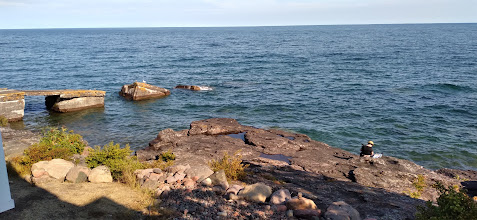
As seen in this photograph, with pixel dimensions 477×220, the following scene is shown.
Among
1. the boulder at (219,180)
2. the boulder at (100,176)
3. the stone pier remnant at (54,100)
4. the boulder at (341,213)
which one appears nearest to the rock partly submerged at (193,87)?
the stone pier remnant at (54,100)

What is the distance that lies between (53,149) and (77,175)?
3000 millimetres

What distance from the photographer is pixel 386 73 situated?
53.8 metres

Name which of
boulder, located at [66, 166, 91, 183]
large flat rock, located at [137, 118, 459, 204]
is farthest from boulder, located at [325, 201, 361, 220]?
boulder, located at [66, 166, 91, 183]

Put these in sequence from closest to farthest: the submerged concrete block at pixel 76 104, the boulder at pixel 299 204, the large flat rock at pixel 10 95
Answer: the boulder at pixel 299 204 < the large flat rock at pixel 10 95 < the submerged concrete block at pixel 76 104

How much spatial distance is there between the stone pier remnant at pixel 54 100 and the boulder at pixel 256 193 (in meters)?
26.8

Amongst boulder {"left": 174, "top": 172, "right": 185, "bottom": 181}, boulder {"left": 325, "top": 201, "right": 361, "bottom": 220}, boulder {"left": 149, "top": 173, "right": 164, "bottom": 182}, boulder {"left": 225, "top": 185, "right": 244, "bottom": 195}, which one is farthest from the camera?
boulder {"left": 149, "top": 173, "right": 164, "bottom": 182}

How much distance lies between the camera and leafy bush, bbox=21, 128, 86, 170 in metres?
12.7

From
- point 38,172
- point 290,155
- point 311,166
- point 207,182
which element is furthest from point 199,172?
point 290,155

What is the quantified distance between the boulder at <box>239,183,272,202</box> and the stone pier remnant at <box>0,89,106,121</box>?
1056 inches

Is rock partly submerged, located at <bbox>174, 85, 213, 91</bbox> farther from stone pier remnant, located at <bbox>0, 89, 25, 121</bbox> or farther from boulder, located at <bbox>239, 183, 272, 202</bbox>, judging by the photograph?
boulder, located at <bbox>239, 183, 272, 202</bbox>

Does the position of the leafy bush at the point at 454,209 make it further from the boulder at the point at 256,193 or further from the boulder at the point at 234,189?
the boulder at the point at 234,189

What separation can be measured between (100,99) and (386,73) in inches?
1732

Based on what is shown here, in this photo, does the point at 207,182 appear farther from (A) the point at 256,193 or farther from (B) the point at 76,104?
(B) the point at 76,104

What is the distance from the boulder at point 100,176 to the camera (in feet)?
37.6
